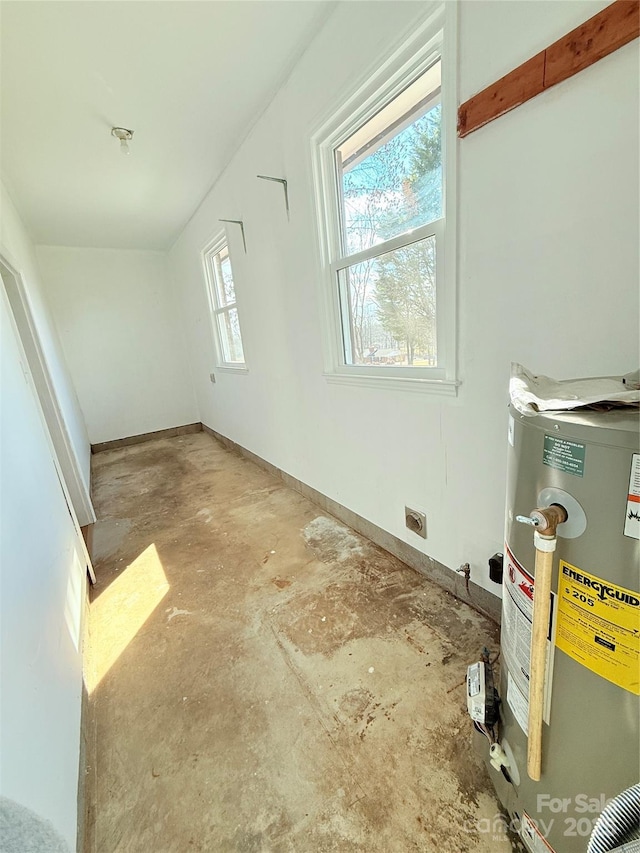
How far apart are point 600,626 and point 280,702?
1142 millimetres

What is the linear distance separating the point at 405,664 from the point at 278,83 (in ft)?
10.2

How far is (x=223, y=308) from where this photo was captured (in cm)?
381

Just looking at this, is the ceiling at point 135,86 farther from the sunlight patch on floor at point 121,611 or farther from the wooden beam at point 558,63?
the sunlight patch on floor at point 121,611

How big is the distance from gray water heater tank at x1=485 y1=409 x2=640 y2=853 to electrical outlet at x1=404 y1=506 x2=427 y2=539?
95 centimetres

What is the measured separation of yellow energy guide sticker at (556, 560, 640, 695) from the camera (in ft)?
1.87

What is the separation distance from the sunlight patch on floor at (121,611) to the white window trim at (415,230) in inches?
64.4

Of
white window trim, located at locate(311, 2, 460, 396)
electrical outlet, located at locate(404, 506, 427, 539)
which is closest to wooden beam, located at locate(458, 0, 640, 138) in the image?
A: white window trim, located at locate(311, 2, 460, 396)

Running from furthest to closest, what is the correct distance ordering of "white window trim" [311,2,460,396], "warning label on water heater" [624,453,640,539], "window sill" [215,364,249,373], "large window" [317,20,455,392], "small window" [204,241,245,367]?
"small window" [204,241,245,367]
"window sill" [215,364,249,373]
"large window" [317,20,455,392]
"white window trim" [311,2,460,396]
"warning label on water heater" [624,453,640,539]

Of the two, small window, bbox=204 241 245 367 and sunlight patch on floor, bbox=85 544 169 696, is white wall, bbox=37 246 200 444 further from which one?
sunlight patch on floor, bbox=85 544 169 696

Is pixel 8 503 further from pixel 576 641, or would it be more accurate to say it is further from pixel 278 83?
pixel 278 83

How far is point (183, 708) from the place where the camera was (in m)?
1.26

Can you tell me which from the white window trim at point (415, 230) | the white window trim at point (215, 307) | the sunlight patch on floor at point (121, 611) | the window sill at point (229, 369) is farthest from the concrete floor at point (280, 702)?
the white window trim at point (215, 307)

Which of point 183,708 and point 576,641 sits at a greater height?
point 576,641

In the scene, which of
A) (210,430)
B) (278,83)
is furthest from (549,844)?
(210,430)
